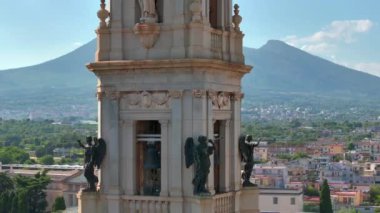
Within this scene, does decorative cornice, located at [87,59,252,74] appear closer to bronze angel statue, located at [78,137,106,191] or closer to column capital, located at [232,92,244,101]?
column capital, located at [232,92,244,101]

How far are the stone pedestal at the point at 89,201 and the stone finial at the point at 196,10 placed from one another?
5.11 metres

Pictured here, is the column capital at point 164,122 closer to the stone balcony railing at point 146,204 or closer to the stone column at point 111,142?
the stone column at point 111,142

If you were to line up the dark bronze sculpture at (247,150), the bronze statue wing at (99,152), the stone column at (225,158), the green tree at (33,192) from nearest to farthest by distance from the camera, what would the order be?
1. the bronze statue wing at (99,152)
2. the stone column at (225,158)
3. the dark bronze sculpture at (247,150)
4. the green tree at (33,192)

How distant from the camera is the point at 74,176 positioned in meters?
155

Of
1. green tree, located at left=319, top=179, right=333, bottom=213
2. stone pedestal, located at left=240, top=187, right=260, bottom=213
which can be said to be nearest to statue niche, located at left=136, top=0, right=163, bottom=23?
stone pedestal, located at left=240, top=187, right=260, bottom=213

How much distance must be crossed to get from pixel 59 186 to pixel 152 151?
13586cm

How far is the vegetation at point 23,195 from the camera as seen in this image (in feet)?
389

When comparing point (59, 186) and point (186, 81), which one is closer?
point (186, 81)

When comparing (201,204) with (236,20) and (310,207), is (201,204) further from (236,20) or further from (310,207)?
(310,207)

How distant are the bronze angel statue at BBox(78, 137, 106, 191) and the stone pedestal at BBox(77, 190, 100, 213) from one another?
18cm

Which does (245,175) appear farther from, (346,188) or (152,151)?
(346,188)

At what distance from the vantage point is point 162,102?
2058 cm

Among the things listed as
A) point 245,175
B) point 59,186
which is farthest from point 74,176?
point 245,175

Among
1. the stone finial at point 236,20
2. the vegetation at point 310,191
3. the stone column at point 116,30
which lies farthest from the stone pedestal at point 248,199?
the vegetation at point 310,191
